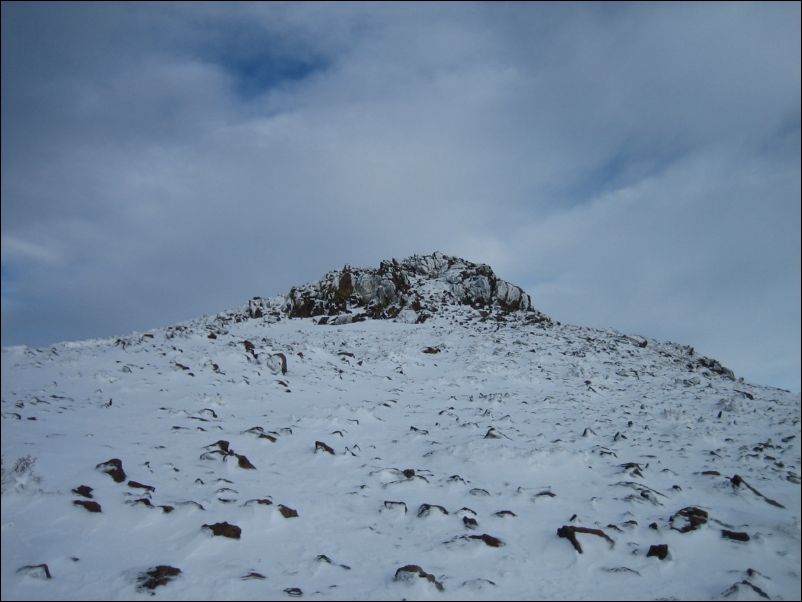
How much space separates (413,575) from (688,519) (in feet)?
17.3

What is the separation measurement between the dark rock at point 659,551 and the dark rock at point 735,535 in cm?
141

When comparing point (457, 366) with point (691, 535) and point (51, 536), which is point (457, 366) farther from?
point (51, 536)

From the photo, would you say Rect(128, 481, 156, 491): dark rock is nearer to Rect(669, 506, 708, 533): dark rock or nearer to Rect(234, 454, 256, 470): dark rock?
Rect(234, 454, 256, 470): dark rock

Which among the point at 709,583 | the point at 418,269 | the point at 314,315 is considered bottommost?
the point at 709,583

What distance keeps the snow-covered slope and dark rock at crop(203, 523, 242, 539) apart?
32mm

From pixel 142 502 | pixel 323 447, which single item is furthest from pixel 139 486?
pixel 323 447

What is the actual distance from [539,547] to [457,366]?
1444cm

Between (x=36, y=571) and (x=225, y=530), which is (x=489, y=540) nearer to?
(x=225, y=530)

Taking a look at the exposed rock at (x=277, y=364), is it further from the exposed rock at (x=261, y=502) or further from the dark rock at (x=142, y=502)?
the dark rock at (x=142, y=502)

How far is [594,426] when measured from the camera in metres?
13.6

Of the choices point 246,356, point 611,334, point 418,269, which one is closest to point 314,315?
point 418,269

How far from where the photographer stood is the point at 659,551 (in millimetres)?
7184

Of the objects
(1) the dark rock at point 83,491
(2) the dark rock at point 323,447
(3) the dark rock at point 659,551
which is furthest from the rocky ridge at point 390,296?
(3) the dark rock at point 659,551

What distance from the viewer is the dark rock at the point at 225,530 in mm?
7258
